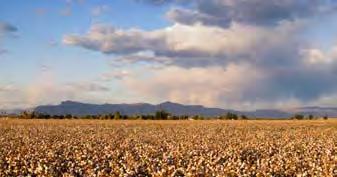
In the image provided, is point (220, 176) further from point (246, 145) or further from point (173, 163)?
point (246, 145)

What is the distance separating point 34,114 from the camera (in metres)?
112

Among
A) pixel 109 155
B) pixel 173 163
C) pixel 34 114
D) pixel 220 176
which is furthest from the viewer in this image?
pixel 34 114

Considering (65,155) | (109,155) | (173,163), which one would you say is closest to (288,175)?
(173,163)

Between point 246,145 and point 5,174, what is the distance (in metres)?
14.9

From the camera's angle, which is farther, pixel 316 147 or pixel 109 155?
pixel 316 147

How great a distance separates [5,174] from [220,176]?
20.3ft

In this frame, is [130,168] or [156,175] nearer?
[156,175]

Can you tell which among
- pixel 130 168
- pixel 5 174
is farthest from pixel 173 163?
pixel 5 174

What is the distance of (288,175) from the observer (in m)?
18.2

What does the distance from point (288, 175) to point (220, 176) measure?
2.98 meters

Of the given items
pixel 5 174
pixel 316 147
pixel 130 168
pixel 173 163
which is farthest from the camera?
pixel 316 147

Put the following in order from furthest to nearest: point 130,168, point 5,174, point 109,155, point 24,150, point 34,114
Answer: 1. point 34,114
2. point 24,150
3. point 109,155
4. point 130,168
5. point 5,174

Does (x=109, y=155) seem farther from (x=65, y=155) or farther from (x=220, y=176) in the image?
(x=220, y=176)

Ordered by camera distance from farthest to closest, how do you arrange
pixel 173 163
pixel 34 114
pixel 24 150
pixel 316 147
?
Result: pixel 34 114 < pixel 316 147 < pixel 24 150 < pixel 173 163
